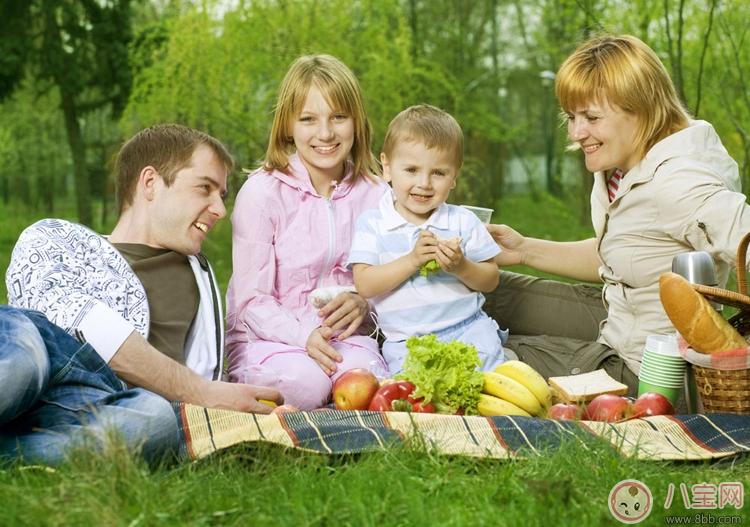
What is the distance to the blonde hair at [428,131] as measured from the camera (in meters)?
4.36

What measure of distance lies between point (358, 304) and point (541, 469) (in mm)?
1721

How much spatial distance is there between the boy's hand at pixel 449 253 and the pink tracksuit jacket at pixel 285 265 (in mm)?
653

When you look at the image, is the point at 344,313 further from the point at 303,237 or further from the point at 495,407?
the point at 495,407

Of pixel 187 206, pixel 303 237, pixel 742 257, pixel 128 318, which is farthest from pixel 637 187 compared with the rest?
pixel 128 318

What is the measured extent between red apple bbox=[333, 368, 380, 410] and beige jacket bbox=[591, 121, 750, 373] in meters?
1.21

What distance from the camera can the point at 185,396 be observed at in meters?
3.77

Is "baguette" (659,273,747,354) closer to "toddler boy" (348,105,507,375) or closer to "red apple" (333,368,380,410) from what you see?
"toddler boy" (348,105,507,375)

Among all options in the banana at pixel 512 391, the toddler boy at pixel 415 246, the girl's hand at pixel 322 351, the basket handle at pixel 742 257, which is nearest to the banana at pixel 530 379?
the banana at pixel 512 391

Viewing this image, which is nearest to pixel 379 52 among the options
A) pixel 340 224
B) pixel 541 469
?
pixel 340 224

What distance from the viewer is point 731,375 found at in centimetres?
373

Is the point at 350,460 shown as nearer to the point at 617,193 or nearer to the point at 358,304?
the point at 358,304

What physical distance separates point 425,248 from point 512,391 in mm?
720

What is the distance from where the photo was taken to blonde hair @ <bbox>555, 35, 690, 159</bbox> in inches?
166

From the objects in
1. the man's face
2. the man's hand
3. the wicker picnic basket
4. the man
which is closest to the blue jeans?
the man
